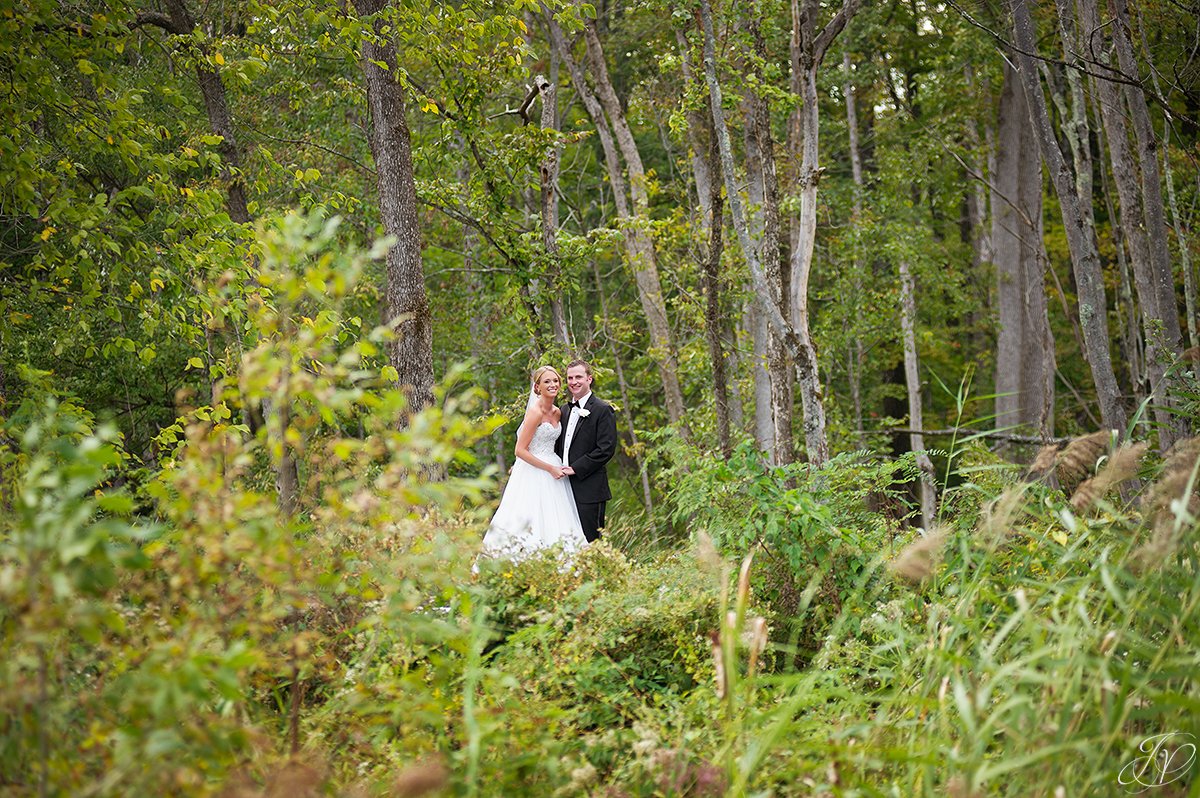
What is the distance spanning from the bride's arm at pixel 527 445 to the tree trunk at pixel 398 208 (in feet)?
2.60

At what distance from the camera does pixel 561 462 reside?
330 inches

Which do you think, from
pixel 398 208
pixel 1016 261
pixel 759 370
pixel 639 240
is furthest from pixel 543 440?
pixel 1016 261

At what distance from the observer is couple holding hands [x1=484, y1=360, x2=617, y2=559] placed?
321 inches

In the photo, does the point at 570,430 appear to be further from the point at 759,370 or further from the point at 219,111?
the point at 759,370

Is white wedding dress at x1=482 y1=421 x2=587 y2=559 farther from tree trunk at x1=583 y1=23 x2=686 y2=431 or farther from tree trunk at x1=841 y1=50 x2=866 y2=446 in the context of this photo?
tree trunk at x1=841 y1=50 x2=866 y2=446

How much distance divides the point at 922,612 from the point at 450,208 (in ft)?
26.3

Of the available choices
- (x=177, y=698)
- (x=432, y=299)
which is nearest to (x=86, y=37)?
(x=177, y=698)

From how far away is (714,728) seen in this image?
13.2ft

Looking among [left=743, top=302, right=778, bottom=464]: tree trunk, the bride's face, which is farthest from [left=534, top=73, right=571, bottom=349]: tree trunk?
[left=743, top=302, right=778, bottom=464]: tree trunk

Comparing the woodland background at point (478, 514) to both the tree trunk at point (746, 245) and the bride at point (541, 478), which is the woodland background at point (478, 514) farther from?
the bride at point (541, 478)

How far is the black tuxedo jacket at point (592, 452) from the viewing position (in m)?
8.25

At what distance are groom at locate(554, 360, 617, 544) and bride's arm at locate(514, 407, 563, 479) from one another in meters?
0.11

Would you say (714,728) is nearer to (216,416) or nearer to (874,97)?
(216,416)

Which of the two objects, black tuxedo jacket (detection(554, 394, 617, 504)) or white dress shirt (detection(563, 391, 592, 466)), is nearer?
black tuxedo jacket (detection(554, 394, 617, 504))
